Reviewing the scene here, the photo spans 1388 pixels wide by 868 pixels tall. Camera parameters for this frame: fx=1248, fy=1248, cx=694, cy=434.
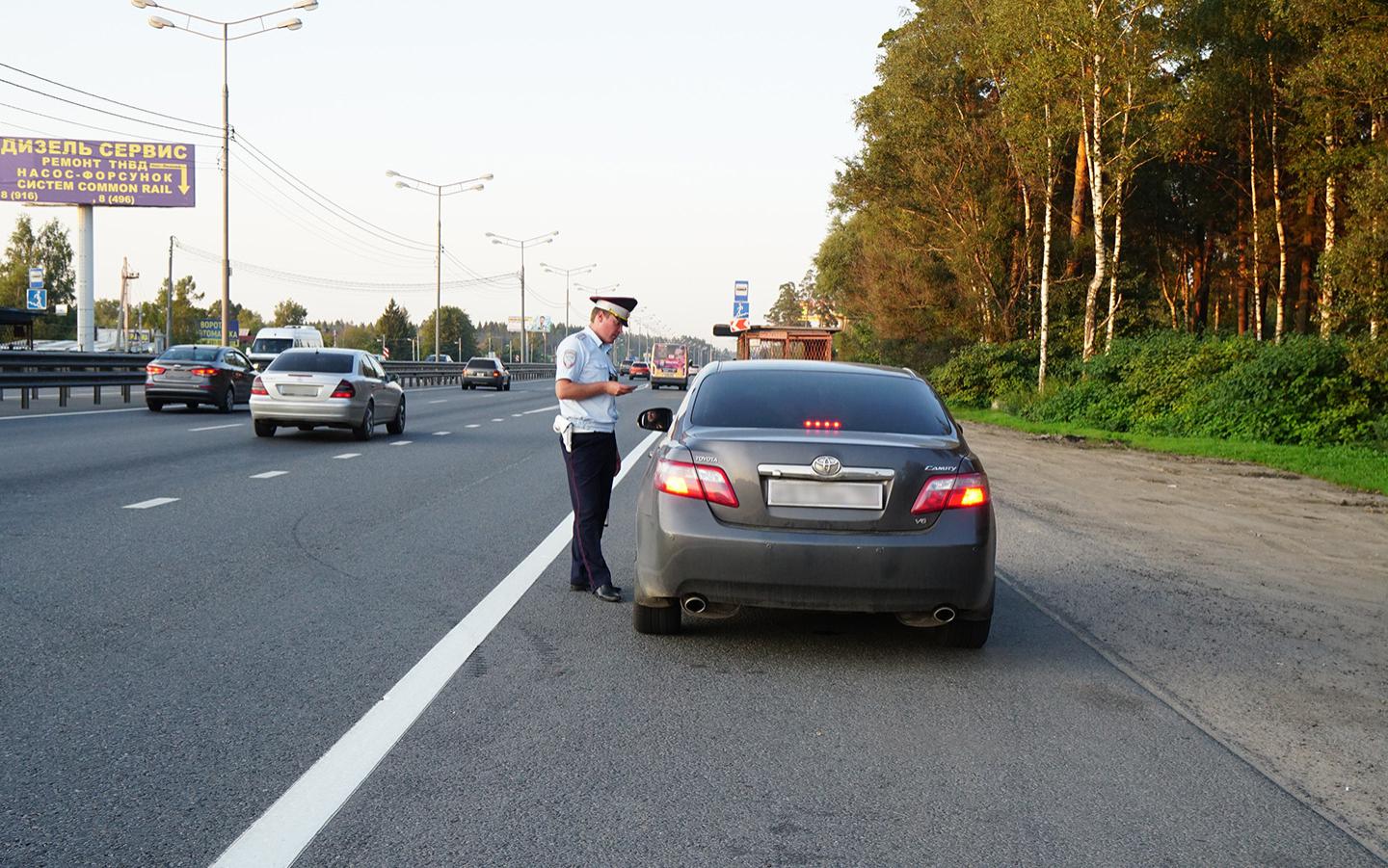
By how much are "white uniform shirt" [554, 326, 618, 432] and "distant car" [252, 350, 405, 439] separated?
43.2ft

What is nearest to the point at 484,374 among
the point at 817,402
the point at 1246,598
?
the point at 1246,598

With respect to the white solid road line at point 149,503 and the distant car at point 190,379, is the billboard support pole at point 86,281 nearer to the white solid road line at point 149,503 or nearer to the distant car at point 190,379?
the distant car at point 190,379

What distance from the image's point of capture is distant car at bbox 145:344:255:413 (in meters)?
26.4

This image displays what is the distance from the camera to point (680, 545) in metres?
6.01

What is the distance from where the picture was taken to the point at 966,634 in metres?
6.42

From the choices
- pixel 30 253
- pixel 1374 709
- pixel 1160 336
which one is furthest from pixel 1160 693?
pixel 30 253

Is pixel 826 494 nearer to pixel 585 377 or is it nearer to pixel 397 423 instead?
pixel 585 377

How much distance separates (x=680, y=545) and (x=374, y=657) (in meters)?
1.57

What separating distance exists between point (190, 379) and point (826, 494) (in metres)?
23.4

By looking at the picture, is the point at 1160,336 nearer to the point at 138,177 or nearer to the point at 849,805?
the point at 849,805

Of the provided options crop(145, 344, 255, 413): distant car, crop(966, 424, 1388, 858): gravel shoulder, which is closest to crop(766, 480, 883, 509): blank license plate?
crop(966, 424, 1388, 858): gravel shoulder

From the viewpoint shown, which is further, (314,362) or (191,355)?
(191,355)

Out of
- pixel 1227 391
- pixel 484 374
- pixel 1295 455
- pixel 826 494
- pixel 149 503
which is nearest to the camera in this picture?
pixel 826 494

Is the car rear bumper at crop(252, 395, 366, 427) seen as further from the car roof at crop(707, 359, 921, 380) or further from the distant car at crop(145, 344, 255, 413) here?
the car roof at crop(707, 359, 921, 380)
